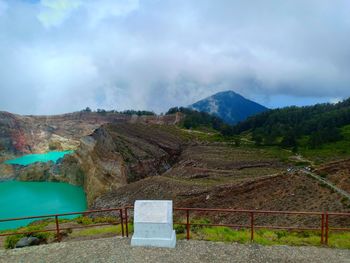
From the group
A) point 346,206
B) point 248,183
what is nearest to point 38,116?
point 248,183

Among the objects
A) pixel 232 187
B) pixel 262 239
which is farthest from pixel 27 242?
pixel 232 187

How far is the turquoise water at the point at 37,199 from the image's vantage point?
4652 cm

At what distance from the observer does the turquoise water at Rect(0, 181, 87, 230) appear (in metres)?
46.5

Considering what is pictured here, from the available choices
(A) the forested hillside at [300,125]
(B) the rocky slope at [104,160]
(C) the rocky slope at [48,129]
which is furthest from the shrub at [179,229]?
(C) the rocky slope at [48,129]

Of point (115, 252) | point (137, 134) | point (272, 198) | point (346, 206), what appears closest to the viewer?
point (115, 252)

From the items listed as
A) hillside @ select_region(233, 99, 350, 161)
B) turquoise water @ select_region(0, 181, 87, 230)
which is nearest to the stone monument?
turquoise water @ select_region(0, 181, 87, 230)

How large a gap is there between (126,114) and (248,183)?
116704 mm

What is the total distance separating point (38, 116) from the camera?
144000 mm

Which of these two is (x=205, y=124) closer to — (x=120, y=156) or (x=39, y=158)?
(x=39, y=158)

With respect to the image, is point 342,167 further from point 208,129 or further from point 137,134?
point 208,129

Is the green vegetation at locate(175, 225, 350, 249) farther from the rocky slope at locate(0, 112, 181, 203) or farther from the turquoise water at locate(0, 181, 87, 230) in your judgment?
the rocky slope at locate(0, 112, 181, 203)

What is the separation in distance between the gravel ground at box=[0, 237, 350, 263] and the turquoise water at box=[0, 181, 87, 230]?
A: 26.4 metres

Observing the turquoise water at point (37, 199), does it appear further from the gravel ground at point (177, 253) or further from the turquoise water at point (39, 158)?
the turquoise water at point (39, 158)

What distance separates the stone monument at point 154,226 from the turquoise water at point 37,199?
28.0 metres
